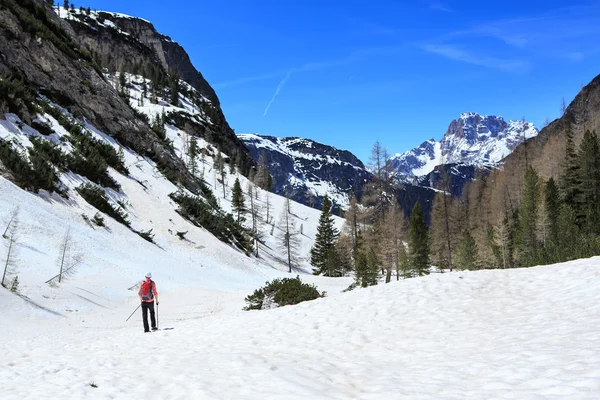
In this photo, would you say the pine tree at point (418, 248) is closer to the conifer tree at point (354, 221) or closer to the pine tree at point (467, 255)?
the pine tree at point (467, 255)

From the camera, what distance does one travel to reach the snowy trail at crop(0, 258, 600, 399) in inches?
230

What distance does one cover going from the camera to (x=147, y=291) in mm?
14469

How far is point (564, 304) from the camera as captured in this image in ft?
32.9

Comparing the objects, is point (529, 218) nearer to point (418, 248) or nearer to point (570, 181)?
point (570, 181)

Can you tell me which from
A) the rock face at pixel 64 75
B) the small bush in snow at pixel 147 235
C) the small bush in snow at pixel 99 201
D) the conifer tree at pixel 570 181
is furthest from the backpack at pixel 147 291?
the conifer tree at pixel 570 181

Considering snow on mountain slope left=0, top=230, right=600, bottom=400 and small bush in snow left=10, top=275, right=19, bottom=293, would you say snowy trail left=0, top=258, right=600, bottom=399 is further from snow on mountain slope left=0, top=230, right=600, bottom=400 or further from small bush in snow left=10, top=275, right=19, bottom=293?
small bush in snow left=10, top=275, right=19, bottom=293

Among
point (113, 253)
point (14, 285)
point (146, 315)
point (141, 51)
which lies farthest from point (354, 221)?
point (141, 51)

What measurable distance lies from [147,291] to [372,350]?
927 centimetres

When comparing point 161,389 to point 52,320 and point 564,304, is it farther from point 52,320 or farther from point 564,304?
point 52,320

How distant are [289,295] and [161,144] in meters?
48.9

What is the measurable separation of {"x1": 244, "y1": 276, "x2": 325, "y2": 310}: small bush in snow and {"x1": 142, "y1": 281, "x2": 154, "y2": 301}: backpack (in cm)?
668

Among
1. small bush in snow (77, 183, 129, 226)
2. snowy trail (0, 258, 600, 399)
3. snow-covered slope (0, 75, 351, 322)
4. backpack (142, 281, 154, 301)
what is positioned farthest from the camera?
small bush in snow (77, 183, 129, 226)

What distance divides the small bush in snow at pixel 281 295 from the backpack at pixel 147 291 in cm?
668

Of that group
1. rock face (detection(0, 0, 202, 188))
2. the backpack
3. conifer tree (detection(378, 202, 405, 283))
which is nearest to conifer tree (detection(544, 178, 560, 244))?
conifer tree (detection(378, 202, 405, 283))
